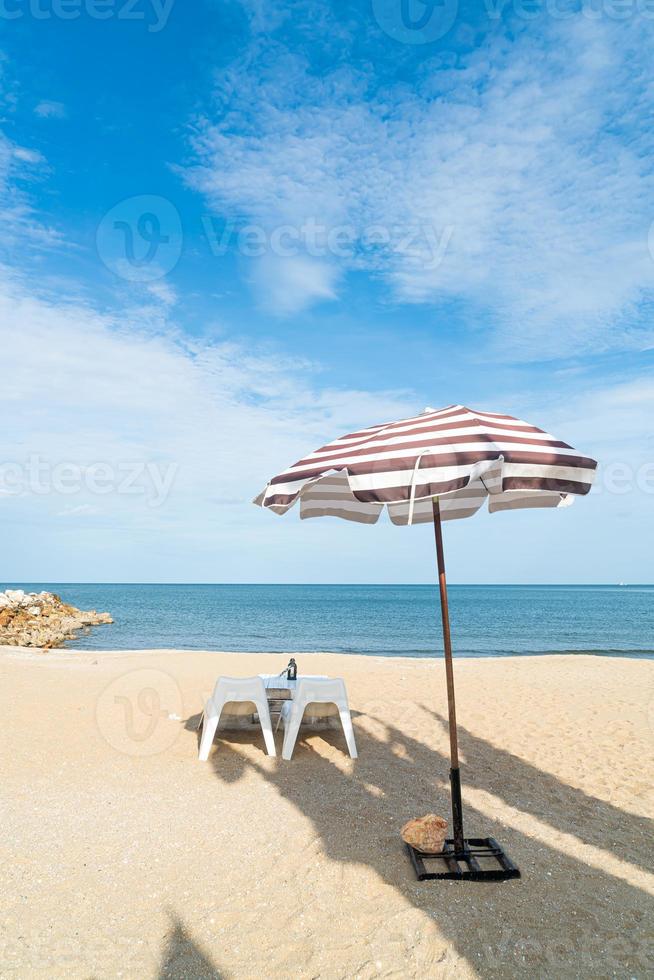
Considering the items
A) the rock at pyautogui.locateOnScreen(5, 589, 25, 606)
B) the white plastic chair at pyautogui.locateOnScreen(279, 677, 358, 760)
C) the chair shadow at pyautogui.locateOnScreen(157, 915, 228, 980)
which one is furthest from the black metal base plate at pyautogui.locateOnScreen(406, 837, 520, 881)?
the rock at pyautogui.locateOnScreen(5, 589, 25, 606)

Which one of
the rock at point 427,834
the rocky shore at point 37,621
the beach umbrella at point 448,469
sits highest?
the beach umbrella at point 448,469

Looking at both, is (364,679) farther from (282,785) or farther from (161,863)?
(161,863)

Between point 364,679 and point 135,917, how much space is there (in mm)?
8544

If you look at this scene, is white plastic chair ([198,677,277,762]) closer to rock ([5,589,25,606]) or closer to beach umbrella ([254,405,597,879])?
beach umbrella ([254,405,597,879])

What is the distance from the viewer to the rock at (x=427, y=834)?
3.93 metres

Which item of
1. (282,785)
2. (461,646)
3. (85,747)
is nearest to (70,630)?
(461,646)

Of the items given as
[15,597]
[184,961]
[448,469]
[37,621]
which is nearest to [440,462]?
[448,469]

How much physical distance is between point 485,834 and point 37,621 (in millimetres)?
26948

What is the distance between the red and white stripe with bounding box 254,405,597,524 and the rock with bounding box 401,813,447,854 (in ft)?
7.42

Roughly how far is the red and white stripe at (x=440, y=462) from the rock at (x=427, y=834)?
226cm

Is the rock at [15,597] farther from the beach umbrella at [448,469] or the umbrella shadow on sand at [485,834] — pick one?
the beach umbrella at [448,469]

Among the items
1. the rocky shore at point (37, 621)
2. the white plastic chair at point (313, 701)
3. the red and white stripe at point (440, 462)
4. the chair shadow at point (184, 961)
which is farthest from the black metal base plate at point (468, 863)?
the rocky shore at point (37, 621)

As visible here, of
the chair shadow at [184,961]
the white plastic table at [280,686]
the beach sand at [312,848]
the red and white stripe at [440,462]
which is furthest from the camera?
the white plastic table at [280,686]

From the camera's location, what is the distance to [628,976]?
284 centimetres
